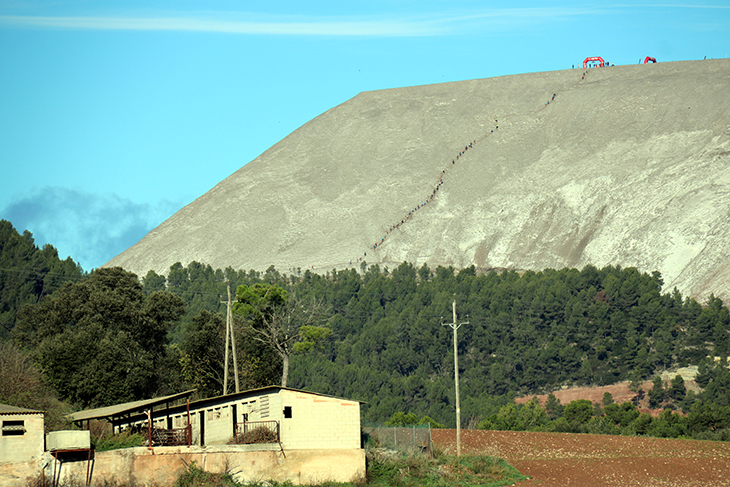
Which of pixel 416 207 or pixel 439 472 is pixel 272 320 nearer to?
pixel 439 472

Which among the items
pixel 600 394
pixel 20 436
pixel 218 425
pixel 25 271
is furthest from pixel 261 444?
pixel 25 271

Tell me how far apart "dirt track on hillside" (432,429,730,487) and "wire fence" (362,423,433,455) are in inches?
37.9

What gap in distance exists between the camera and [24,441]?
29.8 meters

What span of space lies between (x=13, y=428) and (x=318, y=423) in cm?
1049

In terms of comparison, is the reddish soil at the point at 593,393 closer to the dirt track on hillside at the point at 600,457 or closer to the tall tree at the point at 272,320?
the tall tree at the point at 272,320

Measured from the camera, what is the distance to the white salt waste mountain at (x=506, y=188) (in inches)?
5039

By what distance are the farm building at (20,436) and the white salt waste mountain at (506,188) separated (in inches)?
3554

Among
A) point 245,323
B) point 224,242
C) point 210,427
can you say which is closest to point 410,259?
point 224,242

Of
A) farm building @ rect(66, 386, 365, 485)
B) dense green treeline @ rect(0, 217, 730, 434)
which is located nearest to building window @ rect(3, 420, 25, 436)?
farm building @ rect(66, 386, 365, 485)

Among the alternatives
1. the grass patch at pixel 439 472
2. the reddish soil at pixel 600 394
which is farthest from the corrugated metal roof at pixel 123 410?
the reddish soil at pixel 600 394

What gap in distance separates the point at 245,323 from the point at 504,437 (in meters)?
20.5

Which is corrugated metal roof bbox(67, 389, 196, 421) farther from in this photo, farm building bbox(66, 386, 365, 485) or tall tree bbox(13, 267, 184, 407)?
tall tree bbox(13, 267, 184, 407)

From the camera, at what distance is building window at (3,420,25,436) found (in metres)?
29.8

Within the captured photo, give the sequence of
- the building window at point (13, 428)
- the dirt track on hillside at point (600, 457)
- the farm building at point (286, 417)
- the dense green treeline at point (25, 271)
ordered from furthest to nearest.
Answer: the dense green treeline at point (25, 271) < the dirt track on hillside at point (600, 457) < the farm building at point (286, 417) < the building window at point (13, 428)
